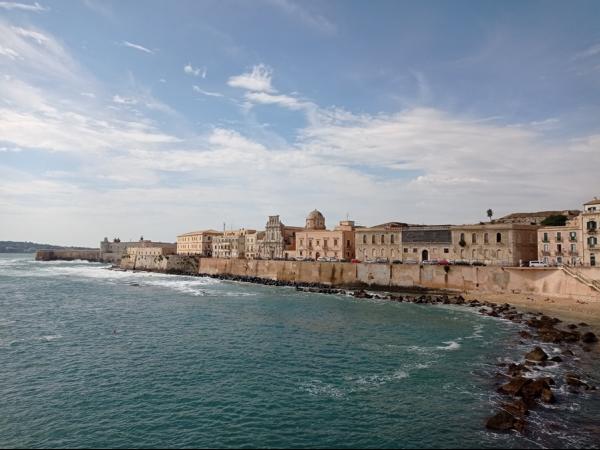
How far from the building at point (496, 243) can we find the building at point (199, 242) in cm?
6903

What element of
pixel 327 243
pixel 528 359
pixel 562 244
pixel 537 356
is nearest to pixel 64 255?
pixel 327 243

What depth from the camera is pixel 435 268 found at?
58.1 metres

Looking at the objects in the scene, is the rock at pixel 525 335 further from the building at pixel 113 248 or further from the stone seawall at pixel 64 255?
the stone seawall at pixel 64 255

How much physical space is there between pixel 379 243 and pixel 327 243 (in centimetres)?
1312

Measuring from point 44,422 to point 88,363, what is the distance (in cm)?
799

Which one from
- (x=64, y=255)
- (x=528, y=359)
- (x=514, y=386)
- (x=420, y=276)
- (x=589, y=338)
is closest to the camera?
(x=514, y=386)

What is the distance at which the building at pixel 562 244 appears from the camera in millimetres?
49031

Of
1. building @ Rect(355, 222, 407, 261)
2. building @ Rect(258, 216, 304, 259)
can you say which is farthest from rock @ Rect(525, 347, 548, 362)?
building @ Rect(258, 216, 304, 259)

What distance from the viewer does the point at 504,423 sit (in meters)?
16.5

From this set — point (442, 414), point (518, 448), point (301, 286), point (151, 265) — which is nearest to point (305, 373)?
point (442, 414)

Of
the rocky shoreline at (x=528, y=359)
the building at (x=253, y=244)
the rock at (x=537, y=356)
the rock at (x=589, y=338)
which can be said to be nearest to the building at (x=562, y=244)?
the rocky shoreline at (x=528, y=359)

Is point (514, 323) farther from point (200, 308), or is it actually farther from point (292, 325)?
point (200, 308)

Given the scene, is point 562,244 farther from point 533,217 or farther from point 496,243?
point 533,217

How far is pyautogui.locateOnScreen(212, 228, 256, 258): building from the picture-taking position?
342ft
